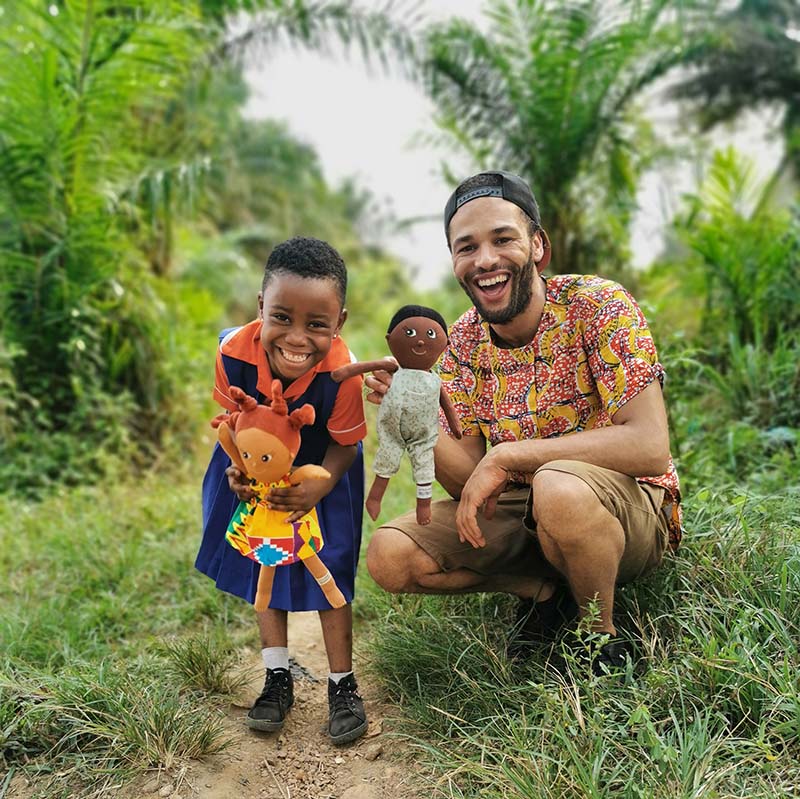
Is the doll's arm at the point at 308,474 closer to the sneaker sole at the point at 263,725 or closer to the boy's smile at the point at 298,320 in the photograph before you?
the boy's smile at the point at 298,320

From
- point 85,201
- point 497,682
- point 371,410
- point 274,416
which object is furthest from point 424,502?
point 371,410

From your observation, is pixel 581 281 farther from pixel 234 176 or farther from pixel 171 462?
pixel 234 176

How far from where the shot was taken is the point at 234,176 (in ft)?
41.1

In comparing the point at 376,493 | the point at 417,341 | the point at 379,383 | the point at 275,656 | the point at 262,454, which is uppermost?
the point at 417,341

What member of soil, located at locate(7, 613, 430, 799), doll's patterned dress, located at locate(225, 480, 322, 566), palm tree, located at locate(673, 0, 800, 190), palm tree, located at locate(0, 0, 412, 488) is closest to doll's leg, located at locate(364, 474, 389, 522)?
doll's patterned dress, located at locate(225, 480, 322, 566)

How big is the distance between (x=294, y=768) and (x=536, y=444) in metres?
1.11

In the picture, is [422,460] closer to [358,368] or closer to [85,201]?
[358,368]

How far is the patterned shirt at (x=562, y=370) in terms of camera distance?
2283mm

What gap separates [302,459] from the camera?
228 centimetres

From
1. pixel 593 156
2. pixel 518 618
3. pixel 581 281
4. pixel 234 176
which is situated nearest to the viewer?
pixel 581 281

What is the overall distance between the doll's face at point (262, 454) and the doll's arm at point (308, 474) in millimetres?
40

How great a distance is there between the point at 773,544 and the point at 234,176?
11.4m

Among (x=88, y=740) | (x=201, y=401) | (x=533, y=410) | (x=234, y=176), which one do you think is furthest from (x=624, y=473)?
(x=234, y=176)

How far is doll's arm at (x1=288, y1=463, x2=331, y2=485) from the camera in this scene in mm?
2043
